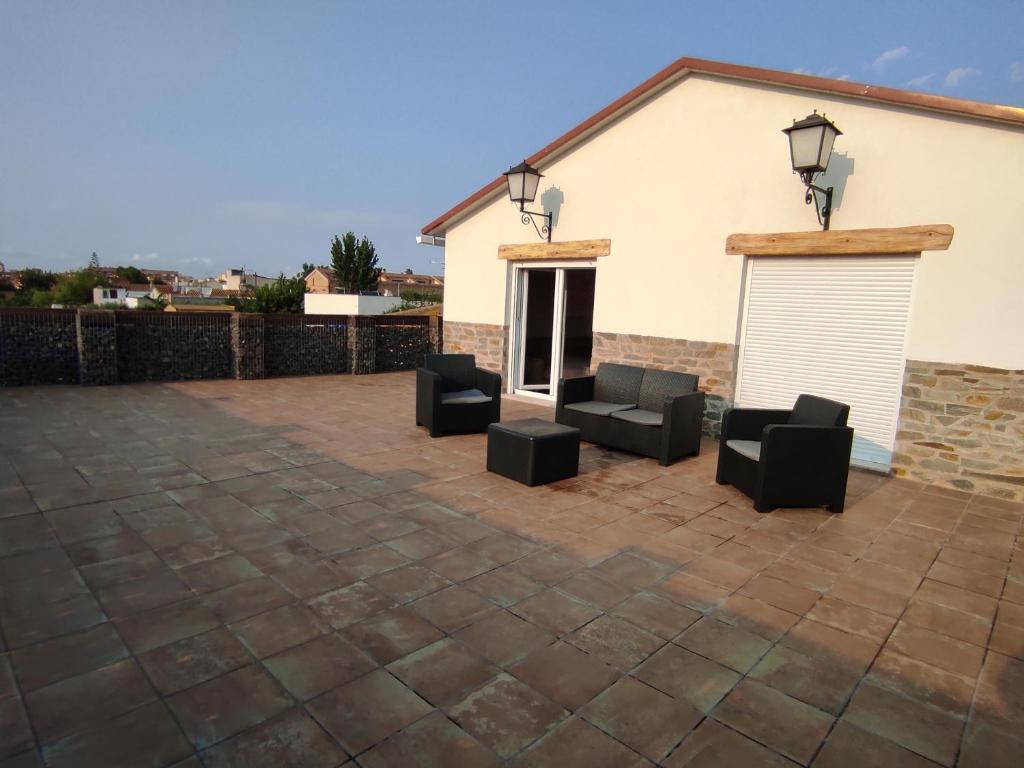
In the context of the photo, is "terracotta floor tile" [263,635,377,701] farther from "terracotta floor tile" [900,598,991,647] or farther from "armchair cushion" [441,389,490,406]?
"armchair cushion" [441,389,490,406]

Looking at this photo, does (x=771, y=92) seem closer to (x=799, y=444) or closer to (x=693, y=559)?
(x=799, y=444)

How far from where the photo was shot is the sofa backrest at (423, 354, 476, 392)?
6641mm

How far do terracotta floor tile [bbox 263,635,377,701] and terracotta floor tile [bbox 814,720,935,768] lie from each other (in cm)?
167

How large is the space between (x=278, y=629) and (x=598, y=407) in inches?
164

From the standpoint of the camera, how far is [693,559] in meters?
3.37

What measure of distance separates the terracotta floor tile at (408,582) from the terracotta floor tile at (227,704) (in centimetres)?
75

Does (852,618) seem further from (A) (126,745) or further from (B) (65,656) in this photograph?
(B) (65,656)

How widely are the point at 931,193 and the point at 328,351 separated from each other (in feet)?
31.5

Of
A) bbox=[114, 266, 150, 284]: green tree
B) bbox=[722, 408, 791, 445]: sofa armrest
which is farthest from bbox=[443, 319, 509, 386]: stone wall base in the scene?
bbox=[114, 266, 150, 284]: green tree

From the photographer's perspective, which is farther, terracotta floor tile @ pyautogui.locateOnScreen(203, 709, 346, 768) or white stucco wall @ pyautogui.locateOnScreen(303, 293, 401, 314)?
white stucco wall @ pyautogui.locateOnScreen(303, 293, 401, 314)

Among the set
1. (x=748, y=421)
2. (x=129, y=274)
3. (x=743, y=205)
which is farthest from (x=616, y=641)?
(x=129, y=274)

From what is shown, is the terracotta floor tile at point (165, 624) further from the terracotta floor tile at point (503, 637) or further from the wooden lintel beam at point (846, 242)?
the wooden lintel beam at point (846, 242)

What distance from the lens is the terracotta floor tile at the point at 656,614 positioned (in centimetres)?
261

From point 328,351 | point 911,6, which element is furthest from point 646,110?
point 328,351
